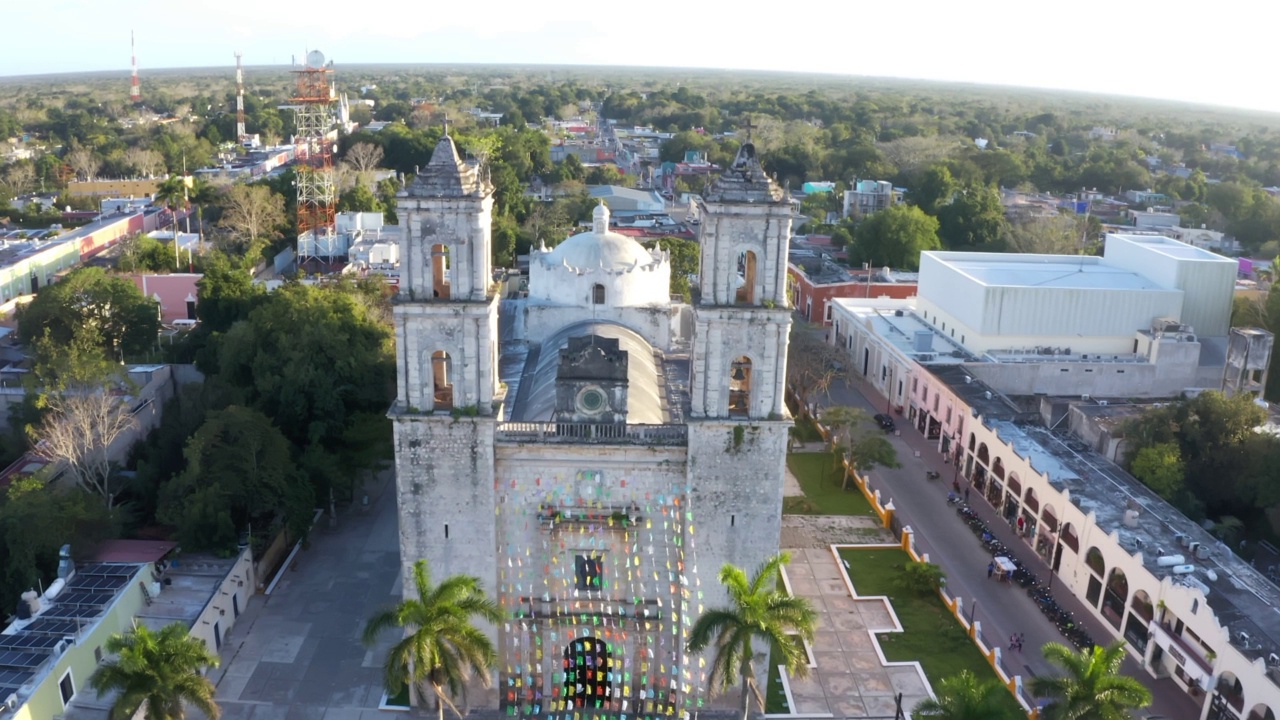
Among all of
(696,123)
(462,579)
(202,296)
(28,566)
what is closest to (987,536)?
(462,579)

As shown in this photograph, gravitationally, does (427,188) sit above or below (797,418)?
above

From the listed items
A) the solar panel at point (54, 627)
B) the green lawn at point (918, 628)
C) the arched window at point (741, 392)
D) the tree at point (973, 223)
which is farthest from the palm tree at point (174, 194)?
the tree at point (973, 223)

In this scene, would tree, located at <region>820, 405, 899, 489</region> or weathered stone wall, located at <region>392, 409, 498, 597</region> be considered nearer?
weathered stone wall, located at <region>392, 409, 498, 597</region>

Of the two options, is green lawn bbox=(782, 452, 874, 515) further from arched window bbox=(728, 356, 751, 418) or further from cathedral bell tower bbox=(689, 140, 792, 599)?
cathedral bell tower bbox=(689, 140, 792, 599)

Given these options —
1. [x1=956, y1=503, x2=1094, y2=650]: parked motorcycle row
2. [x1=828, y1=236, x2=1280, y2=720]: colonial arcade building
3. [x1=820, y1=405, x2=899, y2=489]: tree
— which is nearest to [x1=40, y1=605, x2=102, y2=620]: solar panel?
[x1=820, y1=405, x2=899, y2=489]: tree

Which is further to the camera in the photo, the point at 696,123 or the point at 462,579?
the point at 696,123

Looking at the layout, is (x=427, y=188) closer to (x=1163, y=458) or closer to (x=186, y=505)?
(x=186, y=505)

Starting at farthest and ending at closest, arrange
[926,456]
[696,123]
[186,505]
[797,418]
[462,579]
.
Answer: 1. [696,123]
2. [797,418]
3. [926,456]
4. [186,505]
5. [462,579]

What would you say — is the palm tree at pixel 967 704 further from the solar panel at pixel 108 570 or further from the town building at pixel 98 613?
the solar panel at pixel 108 570
